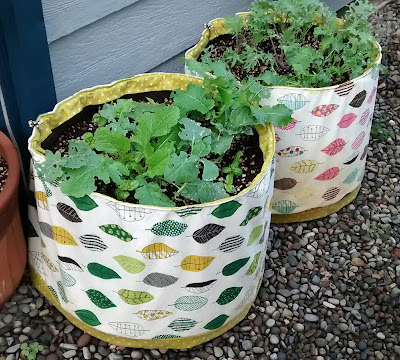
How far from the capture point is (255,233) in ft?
5.70

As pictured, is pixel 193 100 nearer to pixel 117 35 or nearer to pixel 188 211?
pixel 188 211

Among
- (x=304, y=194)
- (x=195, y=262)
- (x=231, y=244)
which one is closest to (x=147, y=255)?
(x=195, y=262)

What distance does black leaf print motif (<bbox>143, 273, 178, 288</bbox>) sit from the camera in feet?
5.40

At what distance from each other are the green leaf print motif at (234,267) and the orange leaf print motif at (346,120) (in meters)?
0.70

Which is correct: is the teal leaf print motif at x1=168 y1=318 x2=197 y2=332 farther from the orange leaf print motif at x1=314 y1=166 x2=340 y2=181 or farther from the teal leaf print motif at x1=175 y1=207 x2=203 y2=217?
the orange leaf print motif at x1=314 y1=166 x2=340 y2=181

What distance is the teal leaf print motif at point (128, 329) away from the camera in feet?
5.93

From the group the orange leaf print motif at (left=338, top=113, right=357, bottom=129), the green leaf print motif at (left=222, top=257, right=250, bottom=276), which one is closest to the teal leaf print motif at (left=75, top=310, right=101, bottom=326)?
the green leaf print motif at (left=222, top=257, right=250, bottom=276)

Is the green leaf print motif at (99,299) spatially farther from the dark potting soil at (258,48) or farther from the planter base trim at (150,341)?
the dark potting soil at (258,48)

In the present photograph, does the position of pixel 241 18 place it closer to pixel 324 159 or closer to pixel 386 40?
pixel 324 159

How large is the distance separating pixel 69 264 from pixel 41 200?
216 millimetres

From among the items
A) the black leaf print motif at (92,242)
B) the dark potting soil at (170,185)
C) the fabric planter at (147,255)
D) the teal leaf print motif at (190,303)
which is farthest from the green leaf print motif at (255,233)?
the black leaf print motif at (92,242)

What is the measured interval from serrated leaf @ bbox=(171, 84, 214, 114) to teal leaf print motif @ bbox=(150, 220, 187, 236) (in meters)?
0.44

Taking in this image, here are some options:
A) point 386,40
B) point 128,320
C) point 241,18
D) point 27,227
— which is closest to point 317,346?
point 128,320

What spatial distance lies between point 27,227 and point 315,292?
112cm
